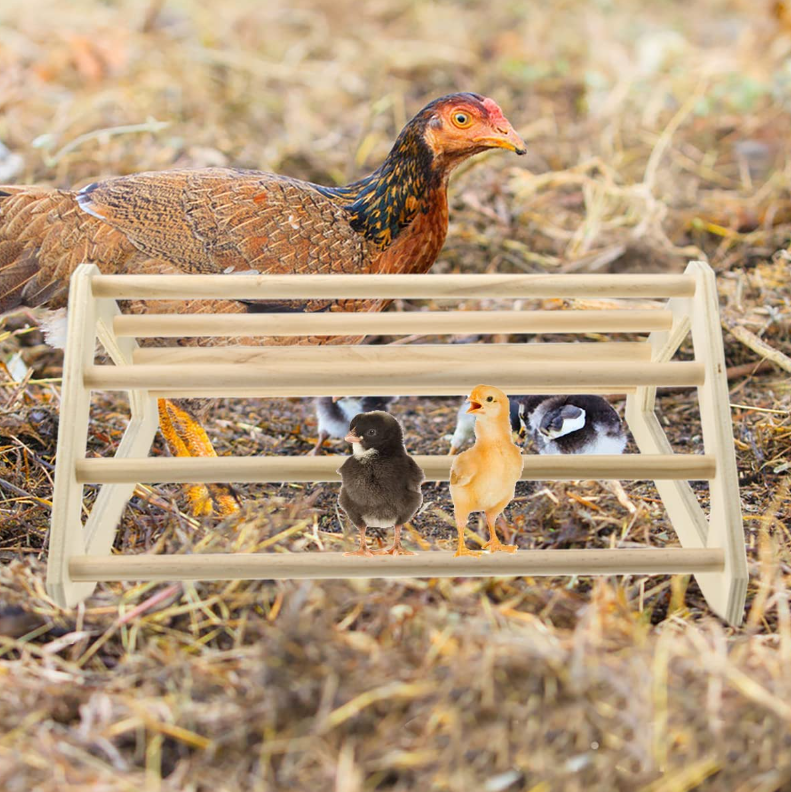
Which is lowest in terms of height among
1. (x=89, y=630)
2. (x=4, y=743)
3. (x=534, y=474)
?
(x=4, y=743)

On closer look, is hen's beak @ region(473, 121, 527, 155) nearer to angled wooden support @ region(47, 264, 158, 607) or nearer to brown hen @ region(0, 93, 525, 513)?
brown hen @ region(0, 93, 525, 513)

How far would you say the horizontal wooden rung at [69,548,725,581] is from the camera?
1961mm

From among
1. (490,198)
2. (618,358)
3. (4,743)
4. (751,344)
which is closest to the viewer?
(4,743)

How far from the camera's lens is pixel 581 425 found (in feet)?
8.72

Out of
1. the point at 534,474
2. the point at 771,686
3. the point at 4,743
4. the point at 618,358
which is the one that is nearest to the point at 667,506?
the point at 618,358

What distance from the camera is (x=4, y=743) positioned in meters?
1.71

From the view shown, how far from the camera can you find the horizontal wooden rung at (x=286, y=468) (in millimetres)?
2010

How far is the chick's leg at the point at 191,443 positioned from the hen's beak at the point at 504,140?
1.07m

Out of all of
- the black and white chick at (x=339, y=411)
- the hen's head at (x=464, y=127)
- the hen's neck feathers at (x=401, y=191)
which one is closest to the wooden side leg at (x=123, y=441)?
the black and white chick at (x=339, y=411)

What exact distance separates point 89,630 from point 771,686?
132cm

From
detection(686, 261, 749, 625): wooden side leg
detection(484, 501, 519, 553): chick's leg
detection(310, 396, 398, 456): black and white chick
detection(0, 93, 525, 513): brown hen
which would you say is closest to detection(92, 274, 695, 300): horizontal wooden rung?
detection(686, 261, 749, 625): wooden side leg

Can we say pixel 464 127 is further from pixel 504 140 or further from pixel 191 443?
pixel 191 443

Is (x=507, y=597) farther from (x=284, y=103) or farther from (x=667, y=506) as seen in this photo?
(x=284, y=103)

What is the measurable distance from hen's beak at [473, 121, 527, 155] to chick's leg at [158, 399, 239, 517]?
1071mm
